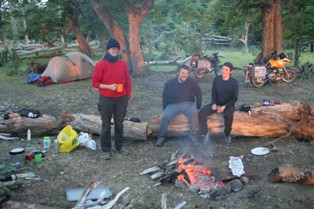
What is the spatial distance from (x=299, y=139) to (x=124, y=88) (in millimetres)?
3442

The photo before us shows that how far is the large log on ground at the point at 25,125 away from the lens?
6797 millimetres

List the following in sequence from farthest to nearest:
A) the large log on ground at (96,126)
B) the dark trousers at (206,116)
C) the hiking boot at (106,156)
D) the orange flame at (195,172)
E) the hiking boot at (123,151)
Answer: the large log on ground at (96,126) < the dark trousers at (206,116) < the hiking boot at (123,151) < the hiking boot at (106,156) < the orange flame at (195,172)

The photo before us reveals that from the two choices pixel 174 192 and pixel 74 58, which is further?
pixel 74 58

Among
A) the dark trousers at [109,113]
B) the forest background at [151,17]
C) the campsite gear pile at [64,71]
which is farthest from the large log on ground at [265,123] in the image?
the campsite gear pile at [64,71]

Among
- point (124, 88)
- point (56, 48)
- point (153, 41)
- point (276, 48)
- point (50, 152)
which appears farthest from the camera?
point (56, 48)

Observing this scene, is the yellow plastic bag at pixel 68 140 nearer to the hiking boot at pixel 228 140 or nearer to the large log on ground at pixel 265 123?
the large log on ground at pixel 265 123

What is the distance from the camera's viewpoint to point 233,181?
4566 mm

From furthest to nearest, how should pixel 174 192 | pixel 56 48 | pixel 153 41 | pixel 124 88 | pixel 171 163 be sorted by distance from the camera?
pixel 56 48
pixel 153 41
pixel 124 88
pixel 171 163
pixel 174 192

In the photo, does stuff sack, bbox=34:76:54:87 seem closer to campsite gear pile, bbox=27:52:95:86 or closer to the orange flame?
campsite gear pile, bbox=27:52:95:86

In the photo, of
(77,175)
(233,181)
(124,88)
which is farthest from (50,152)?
(233,181)

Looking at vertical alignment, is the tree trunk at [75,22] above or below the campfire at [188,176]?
above

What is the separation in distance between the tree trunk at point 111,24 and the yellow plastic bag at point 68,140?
8086 millimetres

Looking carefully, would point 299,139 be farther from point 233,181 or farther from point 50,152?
→ point 50,152

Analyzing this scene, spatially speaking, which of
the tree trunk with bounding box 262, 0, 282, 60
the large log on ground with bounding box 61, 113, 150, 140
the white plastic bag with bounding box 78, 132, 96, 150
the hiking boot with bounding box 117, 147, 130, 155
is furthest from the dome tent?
the hiking boot with bounding box 117, 147, 130, 155
